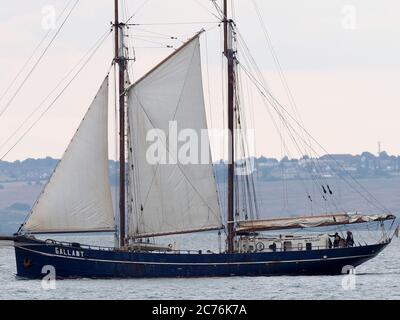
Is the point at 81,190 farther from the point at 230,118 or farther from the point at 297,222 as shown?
the point at 297,222

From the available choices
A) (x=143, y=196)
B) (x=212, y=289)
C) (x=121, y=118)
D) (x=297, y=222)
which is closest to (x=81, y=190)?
(x=143, y=196)

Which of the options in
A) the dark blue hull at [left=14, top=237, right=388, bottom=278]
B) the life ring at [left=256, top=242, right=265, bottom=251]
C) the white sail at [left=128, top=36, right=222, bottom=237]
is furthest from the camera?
the life ring at [left=256, top=242, right=265, bottom=251]

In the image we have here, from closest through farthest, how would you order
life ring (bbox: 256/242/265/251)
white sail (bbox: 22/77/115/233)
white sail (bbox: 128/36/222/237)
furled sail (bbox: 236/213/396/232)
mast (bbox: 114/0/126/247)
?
white sail (bbox: 128/36/222/237), white sail (bbox: 22/77/115/233), mast (bbox: 114/0/126/247), furled sail (bbox: 236/213/396/232), life ring (bbox: 256/242/265/251)

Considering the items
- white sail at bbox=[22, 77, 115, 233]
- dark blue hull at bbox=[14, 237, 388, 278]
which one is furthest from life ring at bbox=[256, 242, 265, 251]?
white sail at bbox=[22, 77, 115, 233]

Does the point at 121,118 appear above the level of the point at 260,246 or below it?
above

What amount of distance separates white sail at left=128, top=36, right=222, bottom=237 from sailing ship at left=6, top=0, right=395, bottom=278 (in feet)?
0.19

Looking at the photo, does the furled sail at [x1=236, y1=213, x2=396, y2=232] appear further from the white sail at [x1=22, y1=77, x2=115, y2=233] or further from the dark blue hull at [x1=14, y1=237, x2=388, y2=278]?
the white sail at [x1=22, y1=77, x2=115, y2=233]

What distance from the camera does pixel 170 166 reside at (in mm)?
90688

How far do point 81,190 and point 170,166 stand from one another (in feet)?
17.4

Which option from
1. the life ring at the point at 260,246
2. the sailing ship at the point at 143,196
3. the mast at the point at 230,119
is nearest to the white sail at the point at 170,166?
the sailing ship at the point at 143,196

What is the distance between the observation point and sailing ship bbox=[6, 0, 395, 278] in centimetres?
9100
